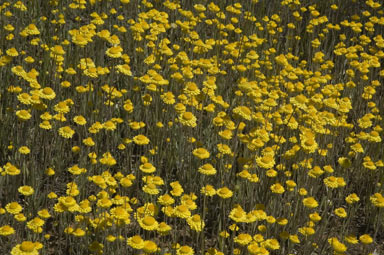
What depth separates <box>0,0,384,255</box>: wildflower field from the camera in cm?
394

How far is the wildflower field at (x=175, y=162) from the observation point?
394 centimetres

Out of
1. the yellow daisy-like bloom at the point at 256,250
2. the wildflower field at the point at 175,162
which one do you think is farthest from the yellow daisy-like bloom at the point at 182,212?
the yellow daisy-like bloom at the point at 256,250

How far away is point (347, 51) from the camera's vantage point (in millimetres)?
6570

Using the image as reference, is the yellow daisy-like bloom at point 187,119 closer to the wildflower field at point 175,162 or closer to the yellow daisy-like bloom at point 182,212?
the wildflower field at point 175,162

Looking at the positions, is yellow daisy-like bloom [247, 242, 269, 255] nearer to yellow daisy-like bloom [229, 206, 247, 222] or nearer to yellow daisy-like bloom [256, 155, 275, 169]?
yellow daisy-like bloom [229, 206, 247, 222]

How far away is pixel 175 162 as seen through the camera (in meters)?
5.06

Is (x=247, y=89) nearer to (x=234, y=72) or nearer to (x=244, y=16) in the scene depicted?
(x=234, y=72)

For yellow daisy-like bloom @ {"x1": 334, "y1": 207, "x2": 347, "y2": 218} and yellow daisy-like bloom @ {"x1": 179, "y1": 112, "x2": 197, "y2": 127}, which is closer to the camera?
yellow daisy-like bloom @ {"x1": 334, "y1": 207, "x2": 347, "y2": 218}

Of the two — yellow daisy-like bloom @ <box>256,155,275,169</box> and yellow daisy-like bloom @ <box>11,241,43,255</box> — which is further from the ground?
yellow daisy-like bloom @ <box>256,155,275,169</box>

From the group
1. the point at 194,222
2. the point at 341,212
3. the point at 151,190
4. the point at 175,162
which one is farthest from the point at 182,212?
the point at 175,162

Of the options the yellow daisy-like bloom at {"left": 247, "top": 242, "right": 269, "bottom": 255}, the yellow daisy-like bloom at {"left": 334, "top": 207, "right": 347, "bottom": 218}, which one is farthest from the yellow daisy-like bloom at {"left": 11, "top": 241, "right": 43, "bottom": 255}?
the yellow daisy-like bloom at {"left": 334, "top": 207, "right": 347, "bottom": 218}

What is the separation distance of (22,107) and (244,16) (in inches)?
147

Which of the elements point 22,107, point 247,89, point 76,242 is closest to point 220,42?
point 247,89

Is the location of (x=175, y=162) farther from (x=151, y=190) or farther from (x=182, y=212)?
(x=182, y=212)
